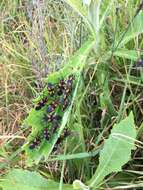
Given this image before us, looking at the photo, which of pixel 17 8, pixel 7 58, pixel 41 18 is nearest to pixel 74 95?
pixel 41 18

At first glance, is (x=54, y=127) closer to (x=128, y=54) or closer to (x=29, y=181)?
(x=29, y=181)

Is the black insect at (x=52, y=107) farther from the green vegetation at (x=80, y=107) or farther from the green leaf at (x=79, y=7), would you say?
the green leaf at (x=79, y=7)

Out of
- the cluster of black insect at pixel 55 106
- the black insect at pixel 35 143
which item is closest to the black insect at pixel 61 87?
the cluster of black insect at pixel 55 106

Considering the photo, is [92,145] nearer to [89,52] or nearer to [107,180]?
[107,180]

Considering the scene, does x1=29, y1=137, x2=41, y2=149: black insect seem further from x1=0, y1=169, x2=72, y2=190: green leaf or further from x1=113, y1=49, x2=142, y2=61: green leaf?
x1=113, y1=49, x2=142, y2=61: green leaf

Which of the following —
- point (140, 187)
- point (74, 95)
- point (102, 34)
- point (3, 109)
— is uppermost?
point (102, 34)

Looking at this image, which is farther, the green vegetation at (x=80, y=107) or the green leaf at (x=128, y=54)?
the green leaf at (x=128, y=54)

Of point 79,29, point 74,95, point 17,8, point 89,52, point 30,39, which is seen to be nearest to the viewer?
point 74,95

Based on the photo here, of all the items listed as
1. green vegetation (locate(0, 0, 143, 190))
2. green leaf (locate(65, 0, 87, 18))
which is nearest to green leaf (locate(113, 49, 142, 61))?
green vegetation (locate(0, 0, 143, 190))

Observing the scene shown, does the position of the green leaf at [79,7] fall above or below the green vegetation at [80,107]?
above
